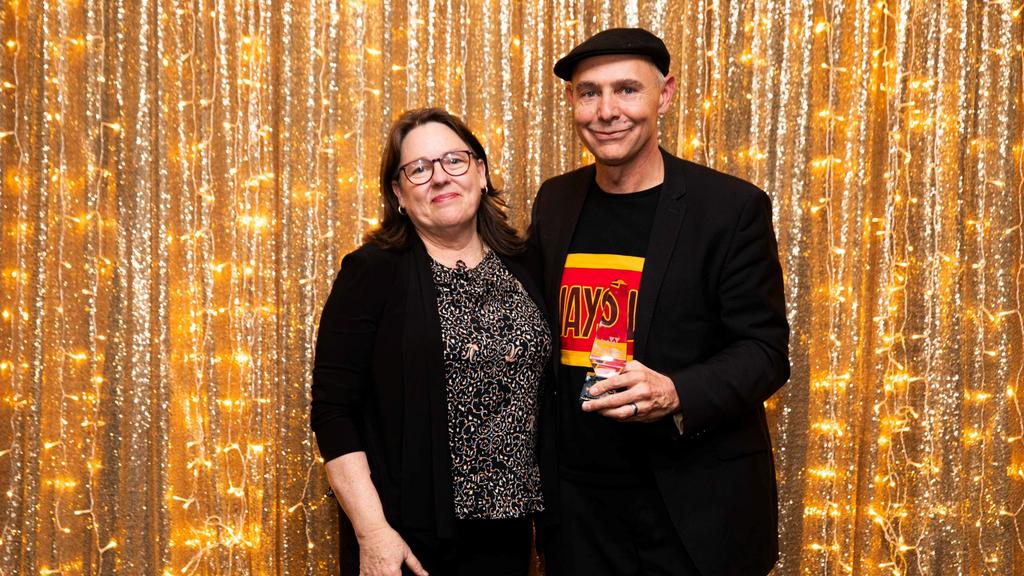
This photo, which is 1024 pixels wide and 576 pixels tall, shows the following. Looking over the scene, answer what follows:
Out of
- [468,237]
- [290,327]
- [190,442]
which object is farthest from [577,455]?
[190,442]

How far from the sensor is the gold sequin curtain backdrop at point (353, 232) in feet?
7.88

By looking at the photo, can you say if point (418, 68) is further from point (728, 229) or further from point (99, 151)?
point (728, 229)

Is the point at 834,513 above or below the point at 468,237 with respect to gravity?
below

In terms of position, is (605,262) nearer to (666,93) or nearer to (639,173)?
(639,173)

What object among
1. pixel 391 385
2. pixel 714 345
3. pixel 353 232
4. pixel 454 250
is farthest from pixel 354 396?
pixel 353 232

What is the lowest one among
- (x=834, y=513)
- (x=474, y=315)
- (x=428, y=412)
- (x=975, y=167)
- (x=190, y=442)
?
(x=834, y=513)

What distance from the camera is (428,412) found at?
1695 mm

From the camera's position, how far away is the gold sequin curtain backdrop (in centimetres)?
240

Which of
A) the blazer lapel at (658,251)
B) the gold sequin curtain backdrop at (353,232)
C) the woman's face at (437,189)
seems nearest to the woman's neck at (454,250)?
Result: the woman's face at (437,189)

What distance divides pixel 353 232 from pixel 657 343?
1018mm

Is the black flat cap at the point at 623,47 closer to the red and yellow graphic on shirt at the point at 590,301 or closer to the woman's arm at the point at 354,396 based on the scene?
the red and yellow graphic on shirt at the point at 590,301

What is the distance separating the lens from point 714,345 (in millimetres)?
1911

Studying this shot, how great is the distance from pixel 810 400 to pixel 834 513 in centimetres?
33

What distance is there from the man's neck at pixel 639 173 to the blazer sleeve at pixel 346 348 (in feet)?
1.86
